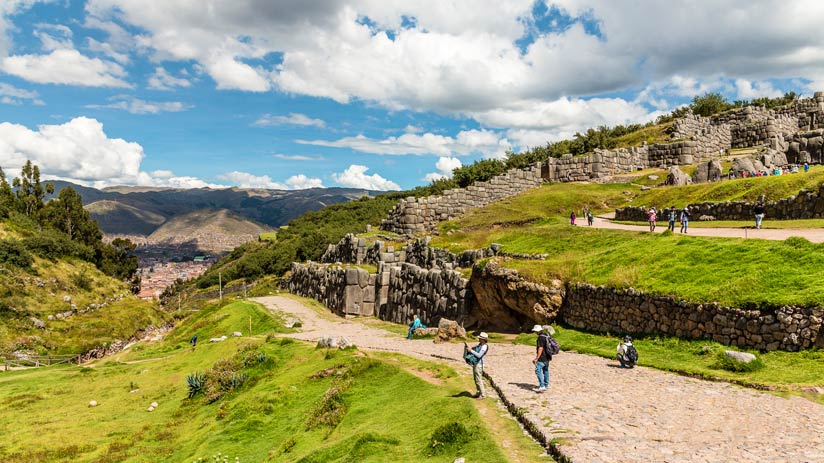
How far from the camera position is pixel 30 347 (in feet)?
128

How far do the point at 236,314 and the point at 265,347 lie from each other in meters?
18.2

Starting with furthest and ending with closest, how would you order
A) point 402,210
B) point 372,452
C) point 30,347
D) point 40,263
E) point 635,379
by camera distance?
point 40,263
point 402,210
point 30,347
point 635,379
point 372,452

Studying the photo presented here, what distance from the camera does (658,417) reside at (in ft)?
31.4

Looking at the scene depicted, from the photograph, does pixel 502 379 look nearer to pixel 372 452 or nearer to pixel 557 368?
pixel 557 368

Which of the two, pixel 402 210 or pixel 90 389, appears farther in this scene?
pixel 402 210

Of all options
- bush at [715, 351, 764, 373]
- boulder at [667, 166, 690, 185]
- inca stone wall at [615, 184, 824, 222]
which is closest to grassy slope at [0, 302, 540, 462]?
bush at [715, 351, 764, 373]

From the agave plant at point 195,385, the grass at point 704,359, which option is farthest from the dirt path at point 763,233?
the agave plant at point 195,385

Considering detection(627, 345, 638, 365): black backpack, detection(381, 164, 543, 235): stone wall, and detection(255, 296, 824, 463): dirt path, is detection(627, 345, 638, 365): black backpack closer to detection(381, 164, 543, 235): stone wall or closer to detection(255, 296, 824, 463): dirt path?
detection(255, 296, 824, 463): dirt path

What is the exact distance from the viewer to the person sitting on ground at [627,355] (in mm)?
13766

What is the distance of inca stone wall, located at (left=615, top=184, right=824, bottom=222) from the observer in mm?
22938

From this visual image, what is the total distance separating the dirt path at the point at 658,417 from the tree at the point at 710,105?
212ft

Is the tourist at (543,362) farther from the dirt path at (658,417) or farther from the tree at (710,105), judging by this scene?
the tree at (710,105)

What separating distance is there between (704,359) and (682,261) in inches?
182

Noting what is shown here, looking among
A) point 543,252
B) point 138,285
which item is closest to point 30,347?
point 543,252
